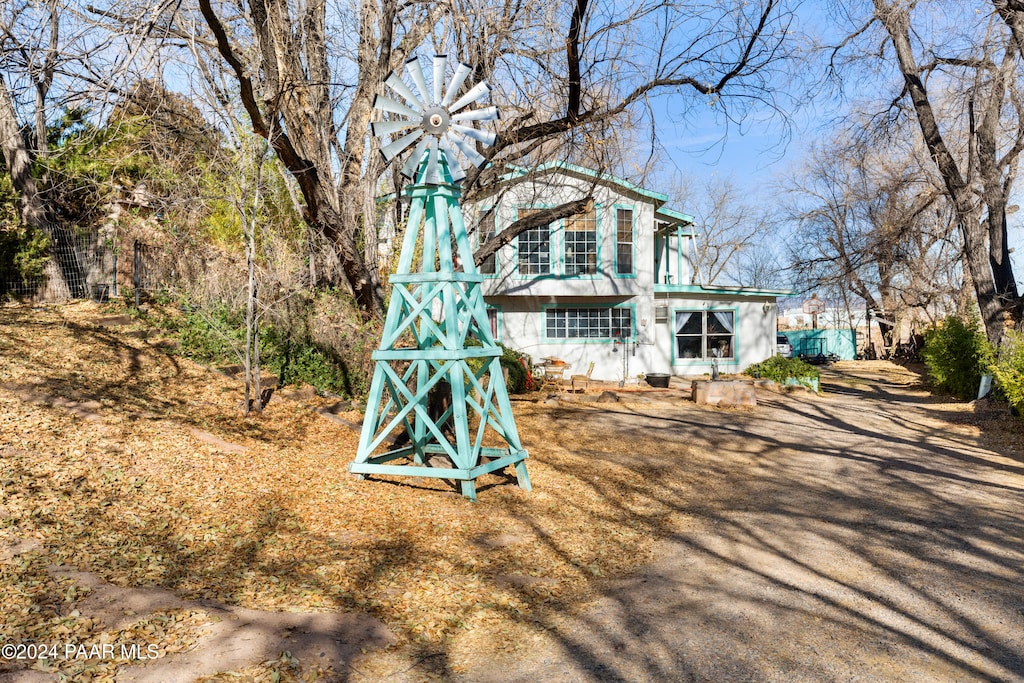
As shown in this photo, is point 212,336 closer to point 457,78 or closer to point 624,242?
point 457,78

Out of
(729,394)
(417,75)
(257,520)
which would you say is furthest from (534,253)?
(257,520)

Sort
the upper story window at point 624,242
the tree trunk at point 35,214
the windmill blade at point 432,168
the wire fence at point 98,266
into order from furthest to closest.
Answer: the upper story window at point 624,242, the wire fence at point 98,266, the tree trunk at point 35,214, the windmill blade at point 432,168

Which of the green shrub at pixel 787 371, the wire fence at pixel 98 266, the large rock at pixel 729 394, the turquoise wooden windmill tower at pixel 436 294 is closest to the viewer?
the turquoise wooden windmill tower at pixel 436 294

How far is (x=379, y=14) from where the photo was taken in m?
10.7

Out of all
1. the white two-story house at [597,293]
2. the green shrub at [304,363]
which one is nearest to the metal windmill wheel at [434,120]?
the green shrub at [304,363]

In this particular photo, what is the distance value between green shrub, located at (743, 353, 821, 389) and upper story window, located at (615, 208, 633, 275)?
4808 mm

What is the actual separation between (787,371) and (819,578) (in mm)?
14711

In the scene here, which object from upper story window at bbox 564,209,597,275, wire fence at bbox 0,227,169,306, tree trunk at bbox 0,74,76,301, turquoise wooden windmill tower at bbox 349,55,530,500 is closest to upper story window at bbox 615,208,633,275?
upper story window at bbox 564,209,597,275

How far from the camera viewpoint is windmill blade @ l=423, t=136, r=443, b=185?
7.90 metres

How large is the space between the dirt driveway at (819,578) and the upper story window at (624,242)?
909 centimetres

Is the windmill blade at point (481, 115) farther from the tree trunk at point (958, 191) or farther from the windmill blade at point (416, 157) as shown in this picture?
the tree trunk at point (958, 191)

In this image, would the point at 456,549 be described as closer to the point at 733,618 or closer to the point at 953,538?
the point at 733,618

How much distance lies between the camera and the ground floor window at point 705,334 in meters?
21.2

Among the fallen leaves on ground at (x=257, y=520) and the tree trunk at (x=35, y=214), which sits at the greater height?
the tree trunk at (x=35, y=214)
